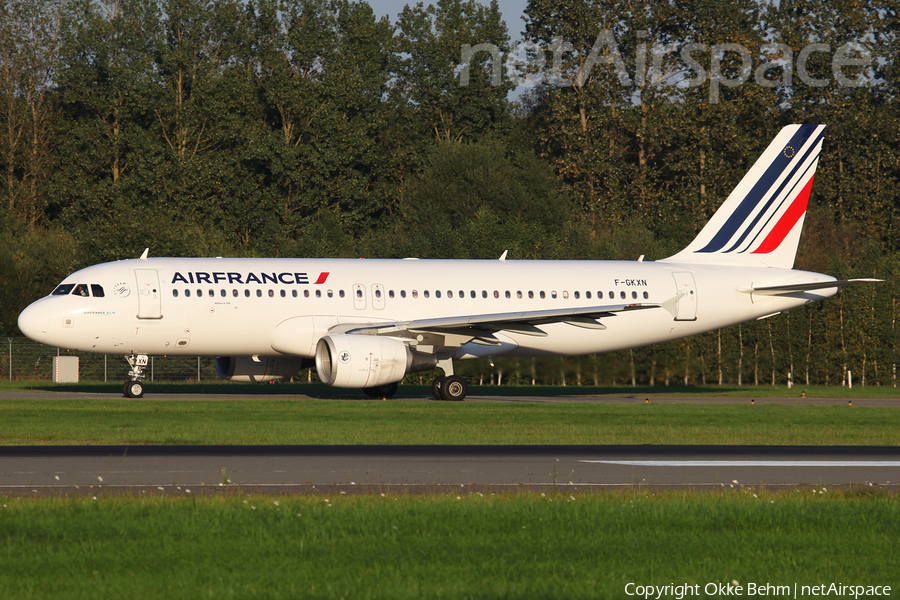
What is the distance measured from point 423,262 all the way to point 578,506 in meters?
24.1

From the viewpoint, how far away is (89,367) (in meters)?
49.9

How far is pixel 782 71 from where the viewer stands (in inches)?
3174

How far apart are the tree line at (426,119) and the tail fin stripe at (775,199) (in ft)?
82.5

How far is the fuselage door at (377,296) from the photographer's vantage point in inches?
1355

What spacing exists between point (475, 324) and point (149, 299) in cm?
908

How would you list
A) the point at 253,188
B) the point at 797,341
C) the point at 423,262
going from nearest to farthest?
the point at 423,262 < the point at 797,341 < the point at 253,188

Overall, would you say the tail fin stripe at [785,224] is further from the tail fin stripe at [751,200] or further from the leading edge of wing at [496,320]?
the leading edge of wing at [496,320]

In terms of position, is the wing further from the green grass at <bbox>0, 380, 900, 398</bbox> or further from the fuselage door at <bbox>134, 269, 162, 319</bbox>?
the fuselage door at <bbox>134, 269, 162, 319</bbox>

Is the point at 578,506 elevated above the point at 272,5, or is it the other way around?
the point at 272,5

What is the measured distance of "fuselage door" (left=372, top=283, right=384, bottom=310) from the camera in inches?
1355

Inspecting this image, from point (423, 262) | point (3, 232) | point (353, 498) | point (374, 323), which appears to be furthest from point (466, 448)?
point (3, 232)

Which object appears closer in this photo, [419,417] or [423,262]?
[419,417]

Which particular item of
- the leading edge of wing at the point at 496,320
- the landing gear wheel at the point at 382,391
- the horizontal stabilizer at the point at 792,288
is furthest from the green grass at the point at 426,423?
the horizontal stabilizer at the point at 792,288

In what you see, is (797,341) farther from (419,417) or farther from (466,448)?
(466,448)
